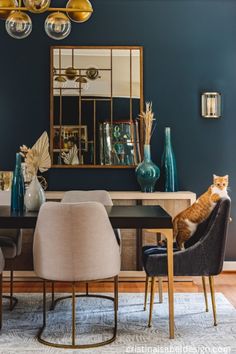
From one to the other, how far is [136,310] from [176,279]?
3.96ft

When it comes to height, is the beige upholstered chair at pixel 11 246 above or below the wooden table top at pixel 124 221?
below

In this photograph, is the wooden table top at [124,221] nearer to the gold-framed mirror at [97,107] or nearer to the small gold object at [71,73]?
the gold-framed mirror at [97,107]

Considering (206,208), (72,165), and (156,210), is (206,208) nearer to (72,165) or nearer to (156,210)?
(156,210)

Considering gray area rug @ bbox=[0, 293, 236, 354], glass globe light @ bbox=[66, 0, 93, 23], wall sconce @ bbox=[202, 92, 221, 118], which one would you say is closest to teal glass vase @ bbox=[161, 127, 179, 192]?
wall sconce @ bbox=[202, 92, 221, 118]

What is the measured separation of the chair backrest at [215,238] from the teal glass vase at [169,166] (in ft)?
6.19

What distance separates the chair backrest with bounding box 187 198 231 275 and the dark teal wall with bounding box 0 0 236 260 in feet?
6.91

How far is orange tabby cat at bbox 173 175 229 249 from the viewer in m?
3.89

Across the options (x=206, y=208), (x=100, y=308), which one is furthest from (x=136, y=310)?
(x=206, y=208)

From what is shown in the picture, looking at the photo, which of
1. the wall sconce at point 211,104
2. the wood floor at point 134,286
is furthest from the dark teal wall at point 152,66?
the wood floor at point 134,286

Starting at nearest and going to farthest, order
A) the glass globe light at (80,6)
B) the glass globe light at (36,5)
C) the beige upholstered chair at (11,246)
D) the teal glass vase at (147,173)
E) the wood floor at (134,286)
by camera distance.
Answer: the glass globe light at (36,5)
the glass globe light at (80,6)
the beige upholstered chair at (11,246)
the wood floor at (134,286)
the teal glass vase at (147,173)

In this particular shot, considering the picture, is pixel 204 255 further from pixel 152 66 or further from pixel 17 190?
pixel 152 66

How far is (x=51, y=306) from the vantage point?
4.44 meters

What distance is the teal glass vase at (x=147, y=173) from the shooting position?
556cm

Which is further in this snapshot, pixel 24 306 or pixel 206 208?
pixel 24 306
